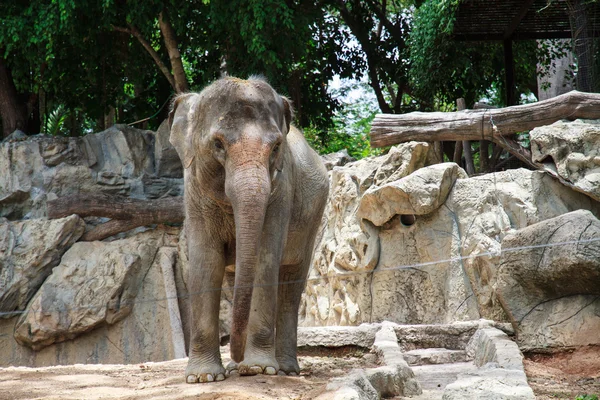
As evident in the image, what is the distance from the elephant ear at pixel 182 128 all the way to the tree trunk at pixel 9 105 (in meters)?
8.77

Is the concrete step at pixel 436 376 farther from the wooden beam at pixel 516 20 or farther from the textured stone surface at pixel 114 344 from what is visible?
the wooden beam at pixel 516 20

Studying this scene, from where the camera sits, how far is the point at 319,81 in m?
14.9

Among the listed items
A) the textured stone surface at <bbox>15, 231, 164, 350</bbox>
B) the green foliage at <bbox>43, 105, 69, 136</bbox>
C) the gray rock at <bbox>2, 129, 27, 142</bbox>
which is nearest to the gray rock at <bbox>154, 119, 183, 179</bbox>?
the textured stone surface at <bbox>15, 231, 164, 350</bbox>

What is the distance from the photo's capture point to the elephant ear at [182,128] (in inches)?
218

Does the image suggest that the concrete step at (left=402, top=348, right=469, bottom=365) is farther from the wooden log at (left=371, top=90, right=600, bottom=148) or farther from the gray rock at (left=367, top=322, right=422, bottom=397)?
the wooden log at (left=371, top=90, right=600, bottom=148)

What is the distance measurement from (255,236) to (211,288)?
2.58 feet

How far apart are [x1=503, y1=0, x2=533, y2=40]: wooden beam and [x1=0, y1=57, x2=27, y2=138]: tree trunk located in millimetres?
8087

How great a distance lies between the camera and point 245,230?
4.85 meters

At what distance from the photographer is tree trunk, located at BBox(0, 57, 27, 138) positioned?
13.6 meters

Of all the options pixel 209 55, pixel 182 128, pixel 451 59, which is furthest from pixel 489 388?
pixel 209 55

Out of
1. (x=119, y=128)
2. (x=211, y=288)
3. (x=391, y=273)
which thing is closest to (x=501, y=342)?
(x=211, y=288)

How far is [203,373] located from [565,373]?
278 centimetres

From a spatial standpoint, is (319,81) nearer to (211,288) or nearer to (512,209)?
(512,209)

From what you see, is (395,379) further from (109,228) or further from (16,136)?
(16,136)
